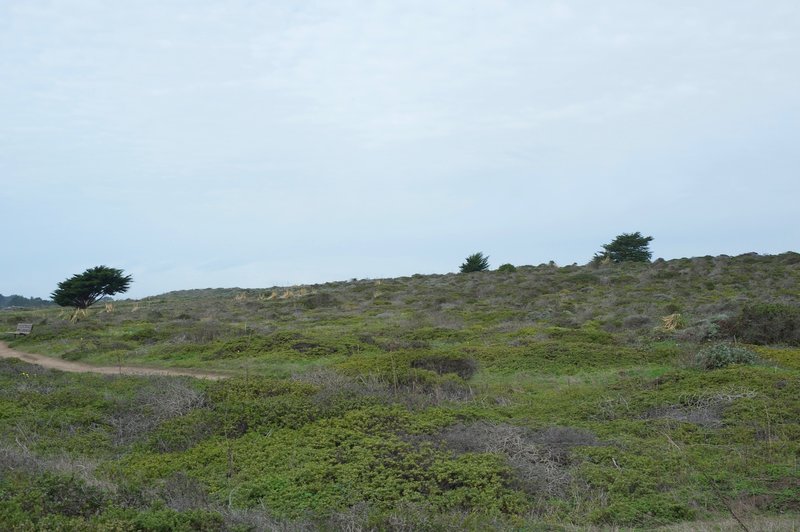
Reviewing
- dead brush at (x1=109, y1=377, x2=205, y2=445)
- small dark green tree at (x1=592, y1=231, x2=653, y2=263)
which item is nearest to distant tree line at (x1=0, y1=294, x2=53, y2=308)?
small dark green tree at (x1=592, y1=231, x2=653, y2=263)

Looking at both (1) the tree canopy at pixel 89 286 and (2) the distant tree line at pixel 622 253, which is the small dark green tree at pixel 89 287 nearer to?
(1) the tree canopy at pixel 89 286

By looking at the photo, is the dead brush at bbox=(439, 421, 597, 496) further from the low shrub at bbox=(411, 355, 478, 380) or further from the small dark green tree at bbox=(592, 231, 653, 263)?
the small dark green tree at bbox=(592, 231, 653, 263)

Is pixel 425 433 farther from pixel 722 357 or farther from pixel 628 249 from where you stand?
pixel 628 249

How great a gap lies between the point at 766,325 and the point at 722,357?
377 cm

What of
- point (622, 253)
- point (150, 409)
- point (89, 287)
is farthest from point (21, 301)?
point (150, 409)

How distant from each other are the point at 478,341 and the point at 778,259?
23024 mm

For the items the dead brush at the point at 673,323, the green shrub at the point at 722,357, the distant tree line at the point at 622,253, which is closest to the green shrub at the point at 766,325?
the dead brush at the point at 673,323

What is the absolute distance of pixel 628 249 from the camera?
44156 mm

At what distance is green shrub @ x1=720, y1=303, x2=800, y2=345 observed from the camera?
13.7 m

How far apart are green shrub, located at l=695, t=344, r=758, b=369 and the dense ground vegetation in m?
0.03

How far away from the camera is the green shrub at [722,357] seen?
432 inches

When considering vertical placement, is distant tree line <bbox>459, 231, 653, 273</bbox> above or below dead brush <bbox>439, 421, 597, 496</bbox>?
above

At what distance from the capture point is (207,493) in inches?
256

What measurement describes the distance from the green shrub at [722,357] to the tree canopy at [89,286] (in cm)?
3151
